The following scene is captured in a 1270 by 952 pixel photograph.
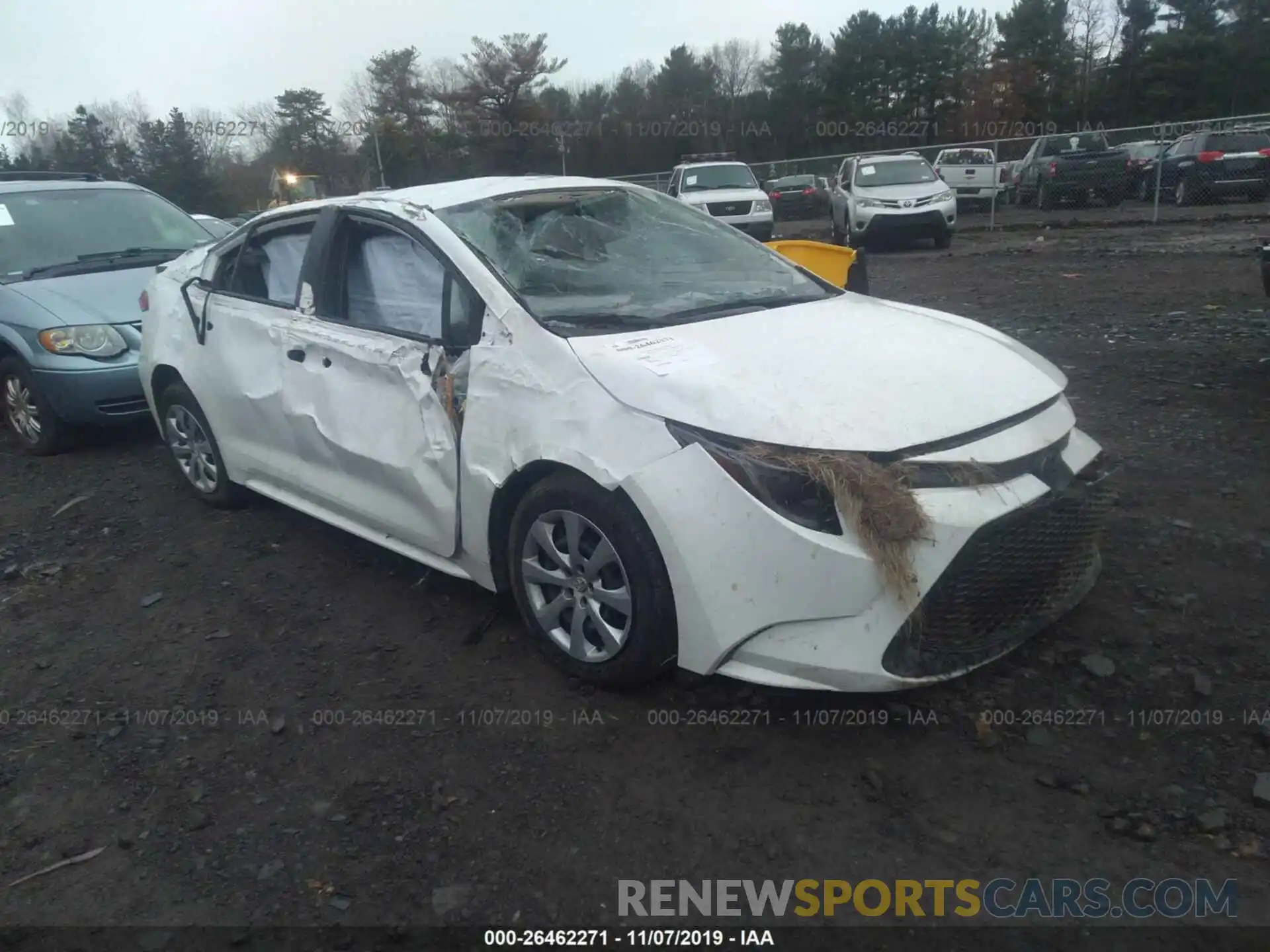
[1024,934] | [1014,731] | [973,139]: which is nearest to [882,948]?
[1024,934]

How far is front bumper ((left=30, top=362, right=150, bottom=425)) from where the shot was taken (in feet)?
20.3

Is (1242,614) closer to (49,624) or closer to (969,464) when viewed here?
(969,464)

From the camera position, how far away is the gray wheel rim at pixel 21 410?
6.49 meters

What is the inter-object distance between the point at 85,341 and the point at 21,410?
0.82 meters

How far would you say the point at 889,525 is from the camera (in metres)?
2.67

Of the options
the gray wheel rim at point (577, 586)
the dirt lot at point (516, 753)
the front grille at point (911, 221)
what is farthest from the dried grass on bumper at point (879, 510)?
the front grille at point (911, 221)

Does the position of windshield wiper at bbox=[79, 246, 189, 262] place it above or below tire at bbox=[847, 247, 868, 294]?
above

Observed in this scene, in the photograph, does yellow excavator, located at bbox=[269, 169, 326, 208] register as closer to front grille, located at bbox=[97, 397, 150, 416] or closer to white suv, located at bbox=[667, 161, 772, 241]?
white suv, located at bbox=[667, 161, 772, 241]

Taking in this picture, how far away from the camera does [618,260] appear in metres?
3.92

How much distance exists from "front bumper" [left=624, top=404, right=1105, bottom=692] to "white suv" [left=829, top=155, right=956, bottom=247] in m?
14.9

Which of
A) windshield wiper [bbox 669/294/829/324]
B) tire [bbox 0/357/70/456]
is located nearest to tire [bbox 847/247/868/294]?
windshield wiper [bbox 669/294/829/324]

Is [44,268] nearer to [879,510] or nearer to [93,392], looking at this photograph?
[93,392]

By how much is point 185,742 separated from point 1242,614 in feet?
11.9

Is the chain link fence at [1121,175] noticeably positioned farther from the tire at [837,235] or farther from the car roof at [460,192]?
the car roof at [460,192]
